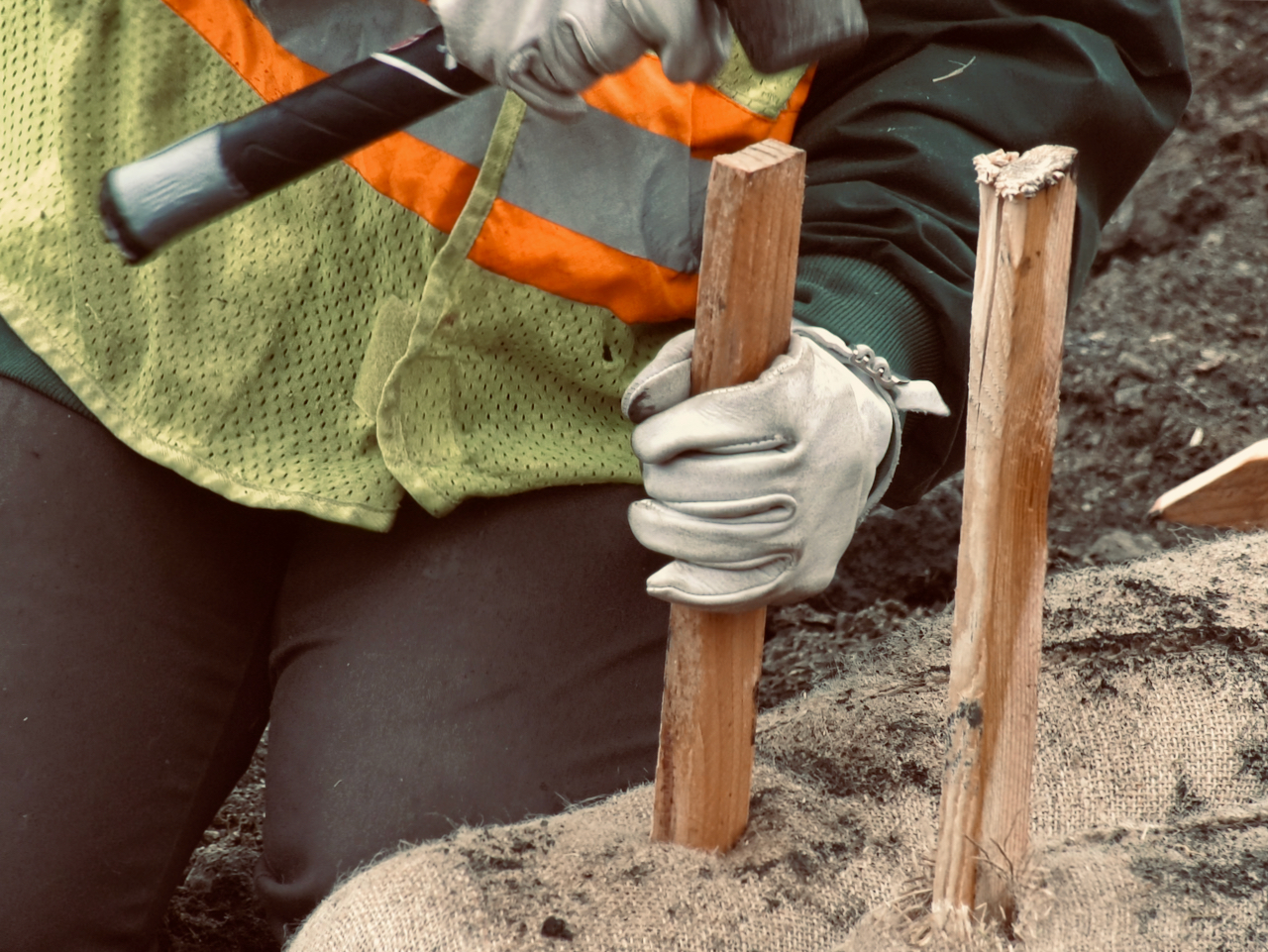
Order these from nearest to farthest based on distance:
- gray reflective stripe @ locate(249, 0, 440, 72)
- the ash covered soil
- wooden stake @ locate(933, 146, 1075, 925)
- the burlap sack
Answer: wooden stake @ locate(933, 146, 1075, 925)
the burlap sack
gray reflective stripe @ locate(249, 0, 440, 72)
the ash covered soil

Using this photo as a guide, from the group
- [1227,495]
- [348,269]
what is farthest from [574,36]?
[1227,495]

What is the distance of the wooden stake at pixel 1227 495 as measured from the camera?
0.91 meters

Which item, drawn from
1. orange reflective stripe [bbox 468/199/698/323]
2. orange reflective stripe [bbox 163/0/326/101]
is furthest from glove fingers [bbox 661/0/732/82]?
Answer: orange reflective stripe [bbox 163/0/326/101]

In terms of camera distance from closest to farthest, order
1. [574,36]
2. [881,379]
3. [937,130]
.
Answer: [574,36] → [881,379] → [937,130]

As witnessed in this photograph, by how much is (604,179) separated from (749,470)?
26cm

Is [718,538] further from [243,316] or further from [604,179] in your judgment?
[243,316]

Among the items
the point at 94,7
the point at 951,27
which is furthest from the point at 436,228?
the point at 951,27

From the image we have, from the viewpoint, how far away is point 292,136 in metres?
0.70

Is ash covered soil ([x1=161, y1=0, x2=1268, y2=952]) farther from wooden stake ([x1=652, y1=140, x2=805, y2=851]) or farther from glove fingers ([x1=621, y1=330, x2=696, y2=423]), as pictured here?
glove fingers ([x1=621, y1=330, x2=696, y2=423])

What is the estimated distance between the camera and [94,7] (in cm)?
93

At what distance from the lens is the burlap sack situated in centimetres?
75

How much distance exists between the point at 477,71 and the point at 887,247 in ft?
1.13

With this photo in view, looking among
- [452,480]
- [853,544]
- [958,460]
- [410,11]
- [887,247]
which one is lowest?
[853,544]

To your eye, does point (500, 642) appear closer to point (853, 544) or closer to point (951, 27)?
point (951, 27)
